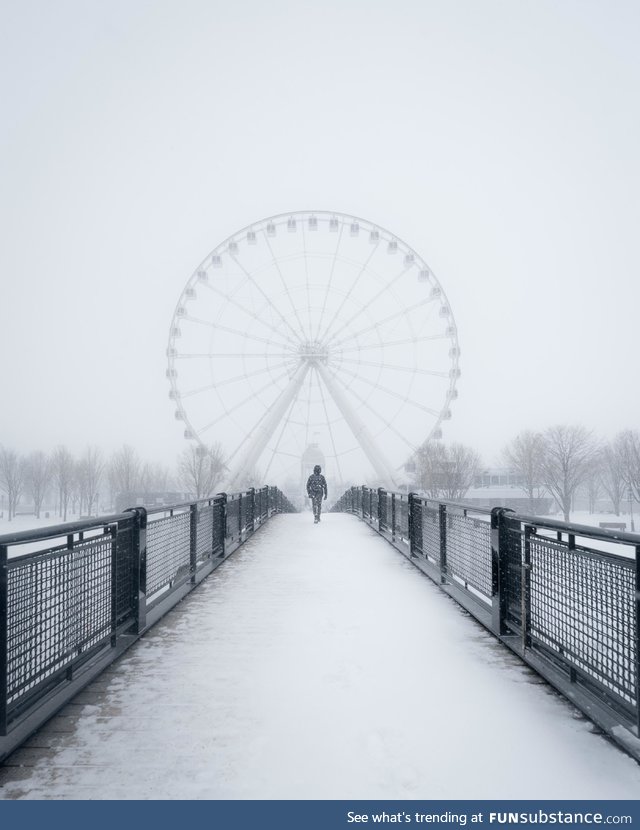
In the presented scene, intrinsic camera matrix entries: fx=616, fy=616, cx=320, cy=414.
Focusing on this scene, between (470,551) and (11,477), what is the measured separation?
8107 centimetres

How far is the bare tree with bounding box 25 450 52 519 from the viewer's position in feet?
240

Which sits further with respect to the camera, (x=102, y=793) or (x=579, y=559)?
(x=579, y=559)

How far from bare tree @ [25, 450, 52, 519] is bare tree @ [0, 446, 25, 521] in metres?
1.00

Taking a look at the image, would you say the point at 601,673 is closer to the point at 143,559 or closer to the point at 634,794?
the point at 634,794

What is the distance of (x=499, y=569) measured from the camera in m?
5.49

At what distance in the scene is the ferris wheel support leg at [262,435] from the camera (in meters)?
26.0

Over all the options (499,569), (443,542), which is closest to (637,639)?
(499,569)

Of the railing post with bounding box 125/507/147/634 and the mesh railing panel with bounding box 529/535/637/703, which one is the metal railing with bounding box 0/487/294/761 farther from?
the mesh railing panel with bounding box 529/535/637/703

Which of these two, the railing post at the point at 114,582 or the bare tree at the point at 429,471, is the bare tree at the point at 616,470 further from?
the railing post at the point at 114,582

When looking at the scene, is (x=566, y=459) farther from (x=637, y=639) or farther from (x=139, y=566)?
Result: (x=637, y=639)

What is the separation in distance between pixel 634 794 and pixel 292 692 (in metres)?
2.12

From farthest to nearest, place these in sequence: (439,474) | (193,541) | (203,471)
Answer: (203,471) → (439,474) → (193,541)
